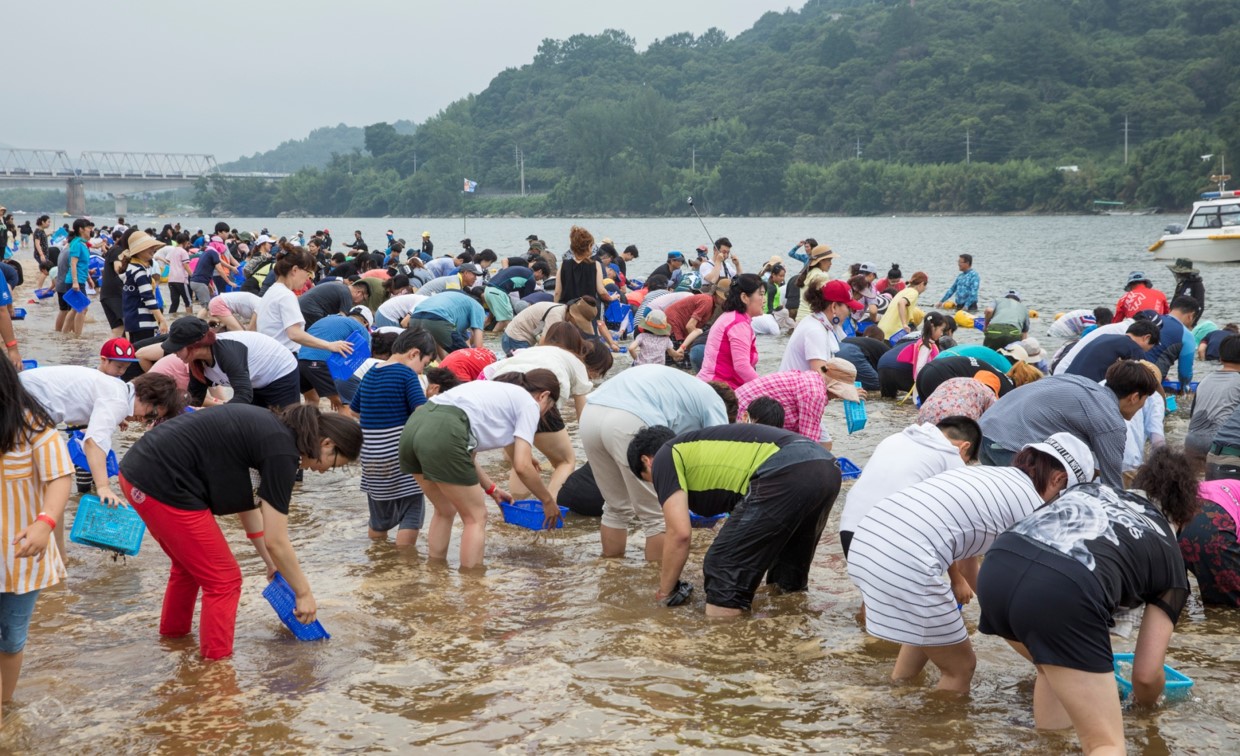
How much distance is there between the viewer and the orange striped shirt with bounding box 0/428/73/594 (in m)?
4.03

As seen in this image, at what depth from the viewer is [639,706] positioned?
4.78 meters

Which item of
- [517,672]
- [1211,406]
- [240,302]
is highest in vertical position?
[240,302]

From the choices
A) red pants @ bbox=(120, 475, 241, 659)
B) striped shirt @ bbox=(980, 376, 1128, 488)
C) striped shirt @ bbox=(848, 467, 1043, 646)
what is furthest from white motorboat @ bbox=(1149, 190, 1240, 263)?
red pants @ bbox=(120, 475, 241, 659)

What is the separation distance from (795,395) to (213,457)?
4.07 meters

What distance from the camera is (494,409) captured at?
21.0 ft

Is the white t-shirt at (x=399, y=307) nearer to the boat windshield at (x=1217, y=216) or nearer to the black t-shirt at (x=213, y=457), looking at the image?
the black t-shirt at (x=213, y=457)

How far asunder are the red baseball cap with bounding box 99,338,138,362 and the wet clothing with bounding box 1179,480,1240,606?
7134 millimetres

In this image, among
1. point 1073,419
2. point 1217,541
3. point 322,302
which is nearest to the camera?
point 1217,541

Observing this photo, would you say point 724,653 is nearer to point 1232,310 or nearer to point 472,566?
point 472,566

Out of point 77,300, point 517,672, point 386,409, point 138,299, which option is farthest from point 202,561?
point 77,300

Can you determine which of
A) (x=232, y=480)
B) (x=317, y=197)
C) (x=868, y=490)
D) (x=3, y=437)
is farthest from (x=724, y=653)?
(x=317, y=197)

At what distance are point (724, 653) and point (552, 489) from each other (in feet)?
9.01

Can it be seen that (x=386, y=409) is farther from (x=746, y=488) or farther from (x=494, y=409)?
(x=746, y=488)

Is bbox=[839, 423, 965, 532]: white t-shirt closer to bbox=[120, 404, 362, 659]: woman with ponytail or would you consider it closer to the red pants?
bbox=[120, 404, 362, 659]: woman with ponytail
